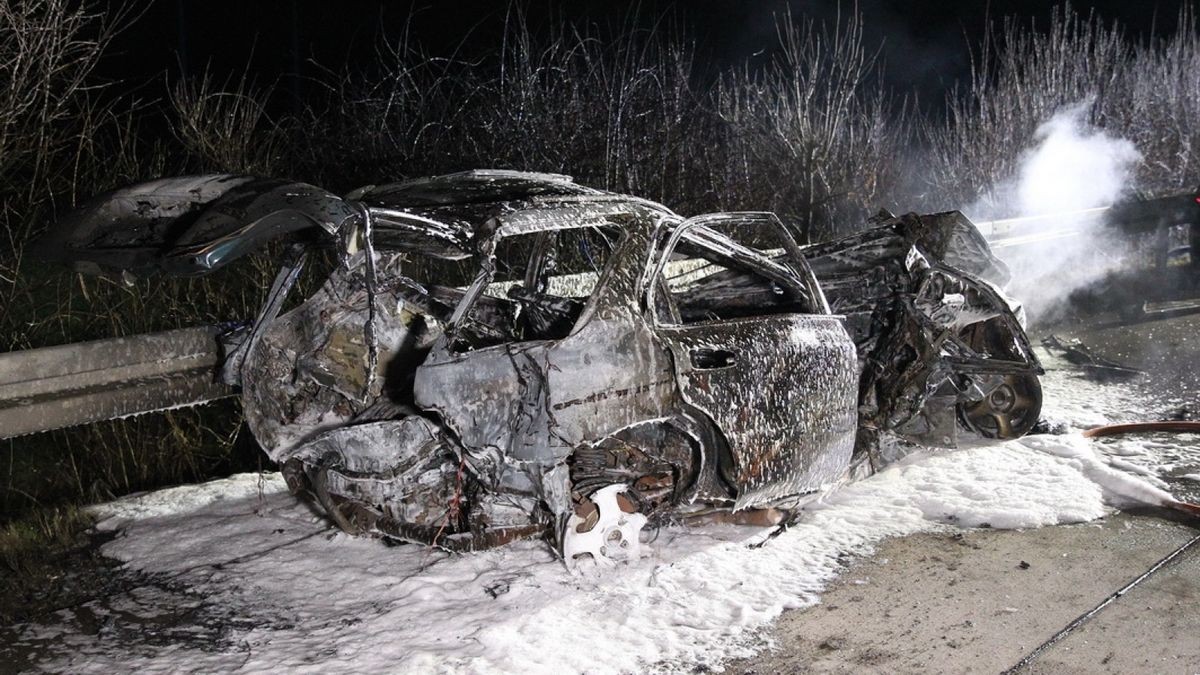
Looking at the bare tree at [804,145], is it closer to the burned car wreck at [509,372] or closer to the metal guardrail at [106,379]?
the burned car wreck at [509,372]

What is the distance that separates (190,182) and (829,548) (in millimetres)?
3415

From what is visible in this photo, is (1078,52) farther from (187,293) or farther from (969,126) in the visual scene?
(187,293)

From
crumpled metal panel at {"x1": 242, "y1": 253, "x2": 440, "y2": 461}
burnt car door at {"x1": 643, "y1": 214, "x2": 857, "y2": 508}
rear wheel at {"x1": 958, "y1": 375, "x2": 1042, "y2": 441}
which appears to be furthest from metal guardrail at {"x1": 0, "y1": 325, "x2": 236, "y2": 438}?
rear wheel at {"x1": 958, "y1": 375, "x2": 1042, "y2": 441}

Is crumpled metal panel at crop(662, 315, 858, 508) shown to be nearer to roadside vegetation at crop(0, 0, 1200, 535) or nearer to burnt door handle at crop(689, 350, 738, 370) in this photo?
burnt door handle at crop(689, 350, 738, 370)

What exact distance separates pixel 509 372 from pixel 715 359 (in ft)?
3.46

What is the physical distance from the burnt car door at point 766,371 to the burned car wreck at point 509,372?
0.01m

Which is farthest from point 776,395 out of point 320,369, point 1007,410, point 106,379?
point 106,379

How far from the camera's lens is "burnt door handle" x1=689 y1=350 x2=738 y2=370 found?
4.62m

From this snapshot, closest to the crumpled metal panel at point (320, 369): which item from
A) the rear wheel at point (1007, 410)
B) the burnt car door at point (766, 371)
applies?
the burnt car door at point (766, 371)

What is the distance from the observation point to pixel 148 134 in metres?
17.9

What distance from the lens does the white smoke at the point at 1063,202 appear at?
11.4 meters

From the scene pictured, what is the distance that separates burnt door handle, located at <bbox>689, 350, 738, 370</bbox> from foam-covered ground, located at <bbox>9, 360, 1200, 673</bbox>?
938mm

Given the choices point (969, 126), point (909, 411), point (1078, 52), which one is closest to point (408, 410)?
point (909, 411)

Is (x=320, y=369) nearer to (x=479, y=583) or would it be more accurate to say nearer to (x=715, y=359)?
(x=479, y=583)
